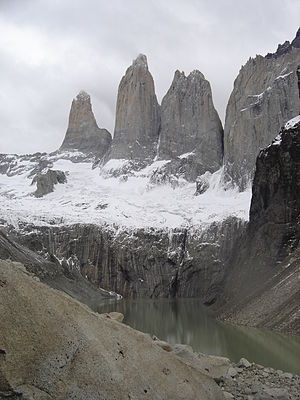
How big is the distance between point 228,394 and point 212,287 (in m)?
114

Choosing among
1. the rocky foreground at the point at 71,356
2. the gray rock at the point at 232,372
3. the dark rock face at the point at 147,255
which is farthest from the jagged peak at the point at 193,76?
the rocky foreground at the point at 71,356

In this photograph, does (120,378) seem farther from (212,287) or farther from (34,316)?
(212,287)

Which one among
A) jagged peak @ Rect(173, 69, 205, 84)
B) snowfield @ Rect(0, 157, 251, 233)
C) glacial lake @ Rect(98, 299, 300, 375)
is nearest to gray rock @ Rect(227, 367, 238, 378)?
glacial lake @ Rect(98, 299, 300, 375)

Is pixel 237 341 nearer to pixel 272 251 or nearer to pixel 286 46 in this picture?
pixel 272 251

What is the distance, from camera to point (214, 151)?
184875mm

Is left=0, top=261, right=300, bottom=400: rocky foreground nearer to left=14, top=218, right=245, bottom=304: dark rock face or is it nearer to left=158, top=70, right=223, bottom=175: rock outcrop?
left=14, top=218, right=245, bottom=304: dark rock face

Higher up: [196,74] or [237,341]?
[196,74]

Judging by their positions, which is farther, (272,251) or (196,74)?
(196,74)

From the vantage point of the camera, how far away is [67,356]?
8922 mm

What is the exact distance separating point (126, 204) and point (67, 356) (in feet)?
502

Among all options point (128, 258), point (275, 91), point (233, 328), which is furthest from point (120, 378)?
point (275, 91)

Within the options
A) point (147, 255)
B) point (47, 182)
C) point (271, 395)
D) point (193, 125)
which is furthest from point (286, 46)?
point (271, 395)

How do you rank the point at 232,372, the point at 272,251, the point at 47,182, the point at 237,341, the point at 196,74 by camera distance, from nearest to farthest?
1. the point at 232,372
2. the point at 237,341
3. the point at 272,251
4. the point at 47,182
5. the point at 196,74

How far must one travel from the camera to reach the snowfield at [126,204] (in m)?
142
